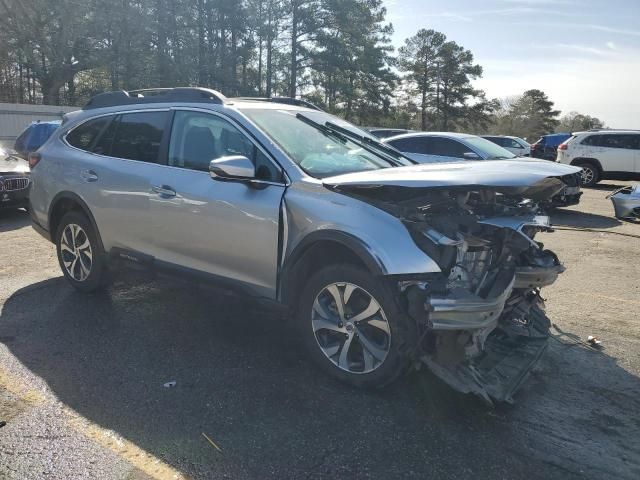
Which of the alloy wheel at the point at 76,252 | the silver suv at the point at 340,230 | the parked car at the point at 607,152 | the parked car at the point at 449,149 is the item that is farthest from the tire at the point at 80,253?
the parked car at the point at 607,152

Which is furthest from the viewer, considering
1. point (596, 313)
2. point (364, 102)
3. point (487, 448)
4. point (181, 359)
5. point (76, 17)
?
point (364, 102)

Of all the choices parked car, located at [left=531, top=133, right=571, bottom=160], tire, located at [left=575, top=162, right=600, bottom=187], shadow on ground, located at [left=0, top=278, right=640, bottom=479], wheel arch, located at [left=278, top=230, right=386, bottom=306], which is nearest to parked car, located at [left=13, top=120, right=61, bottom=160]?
shadow on ground, located at [left=0, top=278, right=640, bottom=479]

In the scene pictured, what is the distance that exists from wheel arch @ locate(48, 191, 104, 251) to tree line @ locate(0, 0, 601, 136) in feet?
99.5

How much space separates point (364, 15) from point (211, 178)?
126ft

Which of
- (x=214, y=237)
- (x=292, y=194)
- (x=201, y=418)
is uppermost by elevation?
(x=292, y=194)

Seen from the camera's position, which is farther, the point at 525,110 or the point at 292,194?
the point at 525,110

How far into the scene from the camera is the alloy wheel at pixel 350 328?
131 inches

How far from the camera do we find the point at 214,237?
13.1ft

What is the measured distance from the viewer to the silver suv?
10.5 feet

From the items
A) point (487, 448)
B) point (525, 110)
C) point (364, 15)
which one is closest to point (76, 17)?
point (364, 15)

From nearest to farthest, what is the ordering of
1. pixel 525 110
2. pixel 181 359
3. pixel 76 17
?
pixel 181 359 → pixel 76 17 → pixel 525 110

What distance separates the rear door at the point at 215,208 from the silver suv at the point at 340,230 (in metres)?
0.01

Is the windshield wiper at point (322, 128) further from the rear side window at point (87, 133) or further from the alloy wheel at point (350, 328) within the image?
the rear side window at point (87, 133)

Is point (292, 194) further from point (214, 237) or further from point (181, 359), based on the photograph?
point (181, 359)
